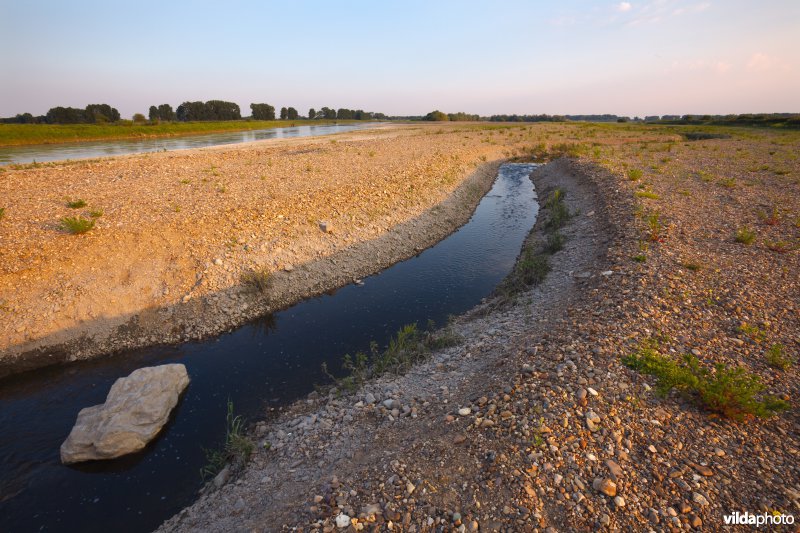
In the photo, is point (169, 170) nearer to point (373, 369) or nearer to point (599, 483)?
point (373, 369)

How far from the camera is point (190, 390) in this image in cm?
957

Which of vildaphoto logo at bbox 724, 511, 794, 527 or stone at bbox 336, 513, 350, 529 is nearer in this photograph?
vildaphoto logo at bbox 724, 511, 794, 527

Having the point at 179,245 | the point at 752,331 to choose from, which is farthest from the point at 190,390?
the point at 752,331

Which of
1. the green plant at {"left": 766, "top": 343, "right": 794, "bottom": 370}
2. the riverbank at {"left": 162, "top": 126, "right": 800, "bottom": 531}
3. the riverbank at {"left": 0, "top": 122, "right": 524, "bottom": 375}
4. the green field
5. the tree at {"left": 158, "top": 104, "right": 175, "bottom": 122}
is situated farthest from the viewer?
the tree at {"left": 158, "top": 104, "right": 175, "bottom": 122}

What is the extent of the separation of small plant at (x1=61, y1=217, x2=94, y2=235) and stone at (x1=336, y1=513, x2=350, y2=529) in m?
15.2

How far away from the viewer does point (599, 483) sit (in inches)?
198

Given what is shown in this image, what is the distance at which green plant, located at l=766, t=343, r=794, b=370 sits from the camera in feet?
23.1

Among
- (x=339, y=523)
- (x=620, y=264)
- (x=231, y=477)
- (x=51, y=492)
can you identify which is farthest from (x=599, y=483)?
(x=51, y=492)

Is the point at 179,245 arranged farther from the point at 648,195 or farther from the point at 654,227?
the point at 648,195

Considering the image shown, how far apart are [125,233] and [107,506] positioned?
1067 centimetres

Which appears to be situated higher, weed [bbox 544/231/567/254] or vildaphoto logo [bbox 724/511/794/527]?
weed [bbox 544/231/567/254]

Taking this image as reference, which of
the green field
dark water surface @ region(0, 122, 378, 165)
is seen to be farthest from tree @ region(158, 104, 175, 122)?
dark water surface @ region(0, 122, 378, 165)

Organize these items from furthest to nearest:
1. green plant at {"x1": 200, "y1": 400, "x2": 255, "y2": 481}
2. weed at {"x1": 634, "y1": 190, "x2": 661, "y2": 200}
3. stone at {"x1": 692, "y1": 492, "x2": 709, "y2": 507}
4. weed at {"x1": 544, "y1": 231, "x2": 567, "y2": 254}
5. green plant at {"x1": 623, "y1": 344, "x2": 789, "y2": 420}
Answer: weed at {"x1": 634, "y1": 190, "x2": 661, "y2": 200}, weed at {"x1": 544, "y1": 231, "x2": 567, "y2": 254}, green plant at {"x1": 200, "y1": 400, "x2": 255, "y2": 481}, green plant at {"x1": 623, "y1": 344, "x2": 789, "y2": 420}, stone at {"x1": 692, "y1": 492, "x2": 709, "y2": 507}

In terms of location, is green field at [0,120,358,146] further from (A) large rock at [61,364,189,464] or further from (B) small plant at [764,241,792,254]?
(B) small plant at [764,241,792,254]
